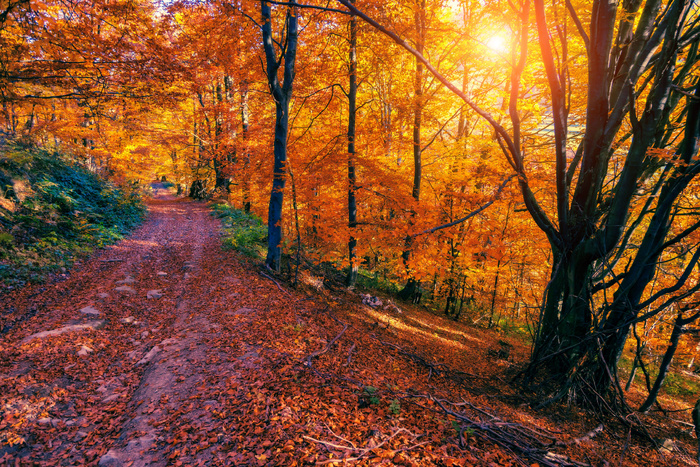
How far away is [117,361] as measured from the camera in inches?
184

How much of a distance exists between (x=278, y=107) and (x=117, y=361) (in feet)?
22.8

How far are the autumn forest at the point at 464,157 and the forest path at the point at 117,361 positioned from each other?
22 cm

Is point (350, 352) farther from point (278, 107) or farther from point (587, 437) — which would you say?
point (278, 107)

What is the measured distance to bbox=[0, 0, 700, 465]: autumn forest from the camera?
173 inches

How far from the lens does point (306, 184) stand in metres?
9.50

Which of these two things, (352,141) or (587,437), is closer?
(587,437)

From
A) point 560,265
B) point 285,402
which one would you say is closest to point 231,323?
point 285,402

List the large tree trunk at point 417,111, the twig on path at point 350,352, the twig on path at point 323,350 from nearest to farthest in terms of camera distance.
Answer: the twig on path at point 323,350, the twig on path at point 350,352, the large tree trunk at point 417,111

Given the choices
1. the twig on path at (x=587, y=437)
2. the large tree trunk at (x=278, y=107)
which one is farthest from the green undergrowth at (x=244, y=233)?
the twig on path at (x=587, y=437)

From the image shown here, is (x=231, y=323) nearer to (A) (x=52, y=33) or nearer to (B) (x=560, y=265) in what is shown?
(B) (x=560, y=265)

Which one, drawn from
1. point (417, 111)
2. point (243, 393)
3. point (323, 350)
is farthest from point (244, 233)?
point (243, 393)

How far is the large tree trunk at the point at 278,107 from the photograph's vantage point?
25.6 ft

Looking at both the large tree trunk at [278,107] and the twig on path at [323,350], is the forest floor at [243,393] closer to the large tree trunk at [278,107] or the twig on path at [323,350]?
the twig on path at [323,350]

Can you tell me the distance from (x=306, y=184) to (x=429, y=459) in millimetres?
7965
